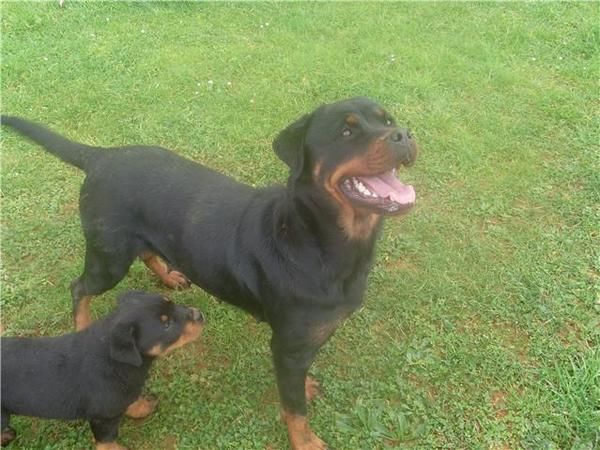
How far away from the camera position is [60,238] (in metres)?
4.77

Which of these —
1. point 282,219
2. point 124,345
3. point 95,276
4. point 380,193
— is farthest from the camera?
point 95,276

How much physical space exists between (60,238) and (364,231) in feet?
9.81

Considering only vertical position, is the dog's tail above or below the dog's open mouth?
below

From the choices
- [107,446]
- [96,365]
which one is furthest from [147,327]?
[107,446]

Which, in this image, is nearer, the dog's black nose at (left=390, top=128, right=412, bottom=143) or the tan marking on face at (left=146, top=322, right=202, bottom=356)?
the dog's black nose at (left=390, top=128, right=412, bottom=143)

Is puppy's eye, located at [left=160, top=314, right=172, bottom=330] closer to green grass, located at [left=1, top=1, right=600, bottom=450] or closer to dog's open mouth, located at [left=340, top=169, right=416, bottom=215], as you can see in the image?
green grass, located at [left=1, top=1, right=600, bottom=450]

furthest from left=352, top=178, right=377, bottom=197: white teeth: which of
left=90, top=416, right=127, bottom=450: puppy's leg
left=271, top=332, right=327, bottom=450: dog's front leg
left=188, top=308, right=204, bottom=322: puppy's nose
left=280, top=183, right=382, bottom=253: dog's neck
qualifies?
left=90, top=416, right=127, bottom=450: puppy's leg

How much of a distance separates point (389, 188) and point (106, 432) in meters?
2.16

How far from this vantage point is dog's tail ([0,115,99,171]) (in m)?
3.52

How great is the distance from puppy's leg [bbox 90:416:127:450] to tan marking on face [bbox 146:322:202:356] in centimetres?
47

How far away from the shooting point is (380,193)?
2.88 metres

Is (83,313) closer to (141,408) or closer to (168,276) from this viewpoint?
(168,276)

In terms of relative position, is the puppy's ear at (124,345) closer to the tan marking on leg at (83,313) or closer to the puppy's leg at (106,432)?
the puppy's leg at (106,432)

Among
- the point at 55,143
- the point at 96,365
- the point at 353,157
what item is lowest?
the point at 96,365
